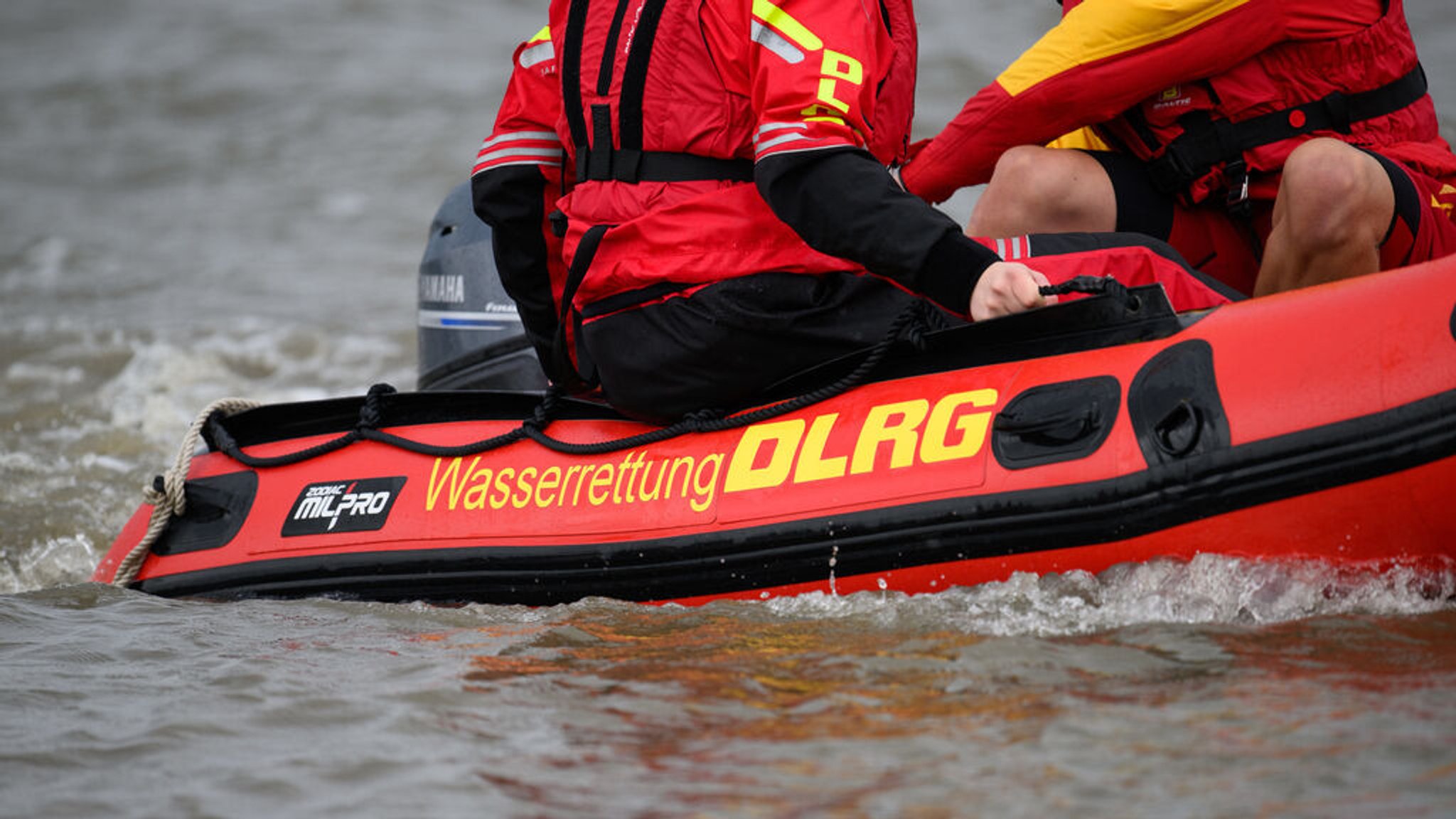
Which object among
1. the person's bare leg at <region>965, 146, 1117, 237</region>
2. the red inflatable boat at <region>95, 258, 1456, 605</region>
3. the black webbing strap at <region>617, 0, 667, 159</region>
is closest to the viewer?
the red inflatable boat at <region>95, 258, 1456, 605</region>

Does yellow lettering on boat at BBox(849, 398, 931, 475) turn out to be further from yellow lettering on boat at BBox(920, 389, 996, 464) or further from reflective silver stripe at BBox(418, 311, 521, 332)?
reflective silver stripe at BBox(418, 311, 521, 332)

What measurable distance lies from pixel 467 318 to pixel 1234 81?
197 cm

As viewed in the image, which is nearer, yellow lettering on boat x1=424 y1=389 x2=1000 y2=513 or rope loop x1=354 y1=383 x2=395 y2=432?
yellow lettering on boat x1=424 y1=389 x2=1000 y2=513

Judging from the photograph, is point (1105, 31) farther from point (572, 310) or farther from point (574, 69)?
point (572, 310)

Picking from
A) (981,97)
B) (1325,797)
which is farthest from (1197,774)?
(981,97)

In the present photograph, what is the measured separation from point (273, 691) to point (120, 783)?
35cm

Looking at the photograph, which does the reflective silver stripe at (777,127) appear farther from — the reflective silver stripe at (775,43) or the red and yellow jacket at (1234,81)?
the red and yellow jacket at (1234,81)

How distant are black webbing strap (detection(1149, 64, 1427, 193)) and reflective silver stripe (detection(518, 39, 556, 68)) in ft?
4.14

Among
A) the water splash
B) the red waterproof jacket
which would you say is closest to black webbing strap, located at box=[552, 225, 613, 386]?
the red waterproof jacket

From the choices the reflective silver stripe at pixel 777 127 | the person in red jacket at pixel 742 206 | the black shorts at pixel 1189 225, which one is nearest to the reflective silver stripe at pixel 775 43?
the person in red jacket at pixel 742 206

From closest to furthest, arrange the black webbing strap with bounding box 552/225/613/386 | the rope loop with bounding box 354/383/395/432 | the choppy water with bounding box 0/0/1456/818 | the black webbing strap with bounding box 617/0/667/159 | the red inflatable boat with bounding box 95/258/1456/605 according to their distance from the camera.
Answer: the choppy water with bounding box 0/0/1456/818 → the red inflatable boat with bounding box 95/258/1456/605 → the black webbing strap with bounding box 617/0/667/159 → the black webbing strap with bounding box 552/225/613/386 → the rope loop with bounding box 354/383/395/432

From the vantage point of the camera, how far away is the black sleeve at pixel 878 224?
259 cm

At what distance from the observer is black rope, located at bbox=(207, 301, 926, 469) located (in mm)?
2850

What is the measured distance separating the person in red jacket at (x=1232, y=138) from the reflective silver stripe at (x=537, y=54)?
0.86 meters
